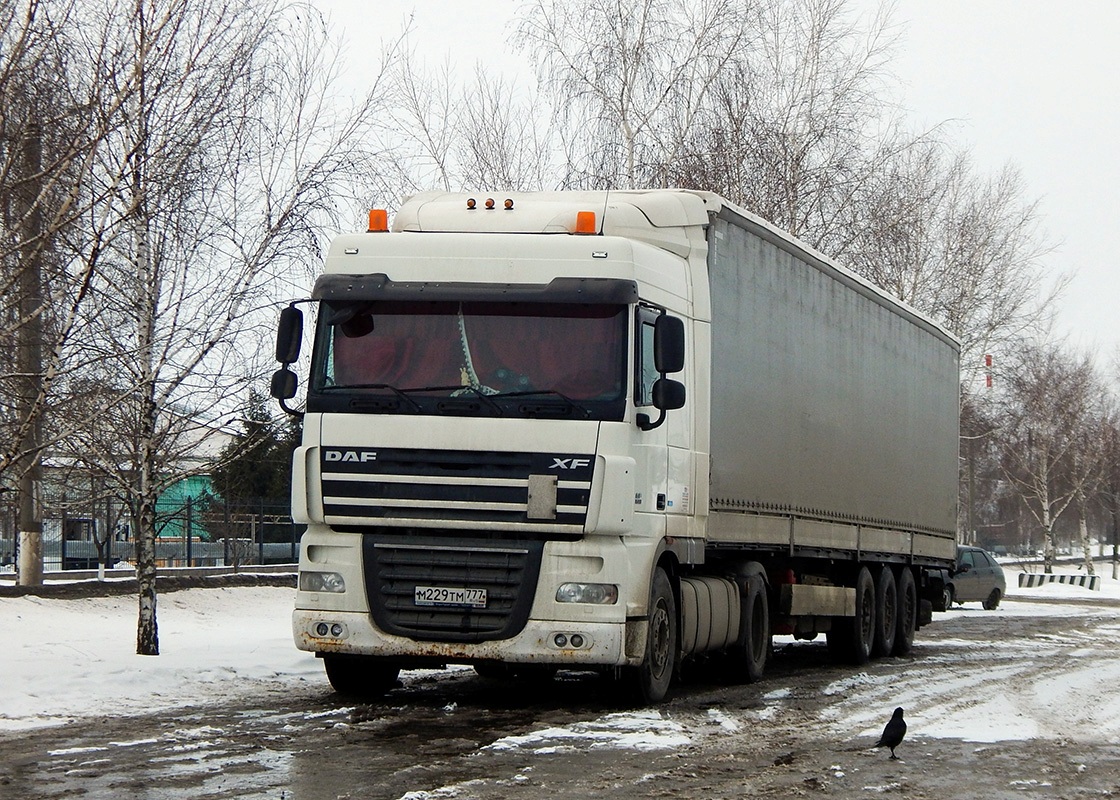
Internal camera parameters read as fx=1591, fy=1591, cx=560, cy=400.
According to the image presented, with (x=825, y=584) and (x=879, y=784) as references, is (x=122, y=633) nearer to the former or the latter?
(x=825, y=584)

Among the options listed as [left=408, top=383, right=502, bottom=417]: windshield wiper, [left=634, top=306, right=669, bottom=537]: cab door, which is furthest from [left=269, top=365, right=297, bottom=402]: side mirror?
[left=634, top=306, right=669, bottom=537]: cab door

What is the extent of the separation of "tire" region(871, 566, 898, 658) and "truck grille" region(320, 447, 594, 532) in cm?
873

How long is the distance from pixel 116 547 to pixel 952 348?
73.9 feet

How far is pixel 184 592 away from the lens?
2384 cm

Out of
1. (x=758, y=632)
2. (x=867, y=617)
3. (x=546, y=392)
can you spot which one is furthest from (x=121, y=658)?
(x=867, y=617)

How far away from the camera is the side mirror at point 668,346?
11375mm

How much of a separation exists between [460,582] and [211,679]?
338cm

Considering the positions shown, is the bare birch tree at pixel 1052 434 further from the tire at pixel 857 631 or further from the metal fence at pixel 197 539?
the tire at pixel 857 631

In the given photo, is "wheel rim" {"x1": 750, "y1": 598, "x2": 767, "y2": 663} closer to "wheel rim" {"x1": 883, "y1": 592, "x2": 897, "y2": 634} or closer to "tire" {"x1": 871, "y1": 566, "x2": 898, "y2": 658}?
"tire" {"x1": 871, "y1": 566, "x2": 898, "y2": 658}

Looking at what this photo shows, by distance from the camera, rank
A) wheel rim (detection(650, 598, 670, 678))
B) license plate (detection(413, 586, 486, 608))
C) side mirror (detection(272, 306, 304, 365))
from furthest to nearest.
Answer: wheel rim (detection(650, 598, 670, 678)), side mirror (detection(272, 306, 304, 365)), license plate (detection(413, 586, 486, 608))

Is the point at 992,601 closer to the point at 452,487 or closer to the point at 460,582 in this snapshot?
the point at 460,582

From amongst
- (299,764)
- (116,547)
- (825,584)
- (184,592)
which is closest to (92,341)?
(299,764)

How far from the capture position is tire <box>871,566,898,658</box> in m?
19.0

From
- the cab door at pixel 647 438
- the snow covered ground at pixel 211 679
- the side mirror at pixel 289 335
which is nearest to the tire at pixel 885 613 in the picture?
the snow covered ground at pixel 211 679
